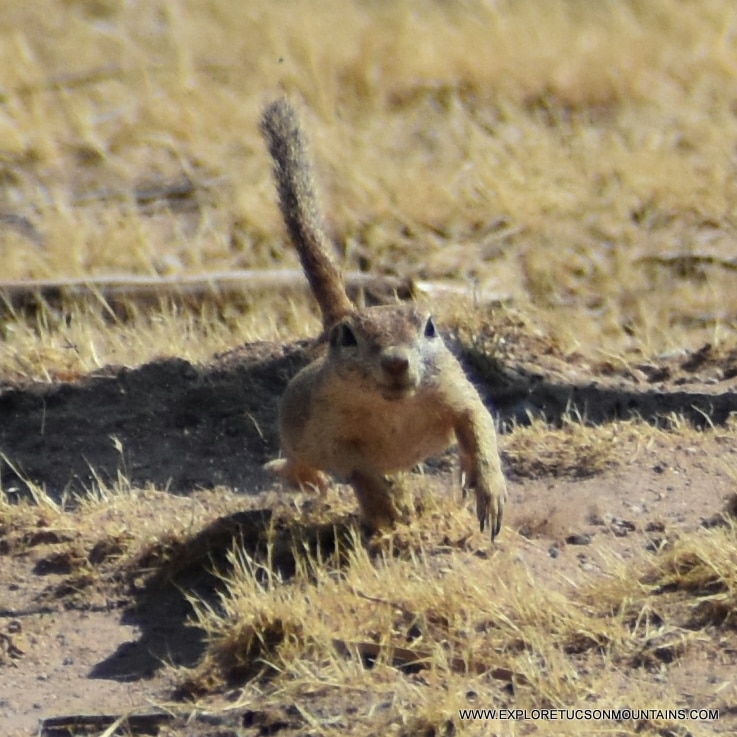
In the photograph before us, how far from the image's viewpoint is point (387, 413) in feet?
16.0

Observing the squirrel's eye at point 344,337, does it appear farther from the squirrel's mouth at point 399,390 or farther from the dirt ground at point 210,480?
the dirt ground at point 210,480

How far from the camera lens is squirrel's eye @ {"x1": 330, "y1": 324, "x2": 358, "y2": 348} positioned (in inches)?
193

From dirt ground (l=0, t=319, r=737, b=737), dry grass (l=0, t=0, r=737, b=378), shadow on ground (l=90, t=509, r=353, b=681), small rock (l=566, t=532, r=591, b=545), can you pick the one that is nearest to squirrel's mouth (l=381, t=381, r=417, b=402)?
shadow on ground (l=90, t=509, r=353, b=681)

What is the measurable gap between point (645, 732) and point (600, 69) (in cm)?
935

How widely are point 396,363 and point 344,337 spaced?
1.38 feet

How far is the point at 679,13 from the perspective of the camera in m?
13.3

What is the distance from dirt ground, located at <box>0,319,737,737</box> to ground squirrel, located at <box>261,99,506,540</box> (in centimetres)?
31

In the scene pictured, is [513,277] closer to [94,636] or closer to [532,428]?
[532,428]

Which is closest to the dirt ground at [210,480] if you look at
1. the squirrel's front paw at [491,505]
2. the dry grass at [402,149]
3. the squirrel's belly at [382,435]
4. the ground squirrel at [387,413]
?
the squirrel's front paw at [491,505]

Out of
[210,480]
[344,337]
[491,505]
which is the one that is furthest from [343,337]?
[210,480]

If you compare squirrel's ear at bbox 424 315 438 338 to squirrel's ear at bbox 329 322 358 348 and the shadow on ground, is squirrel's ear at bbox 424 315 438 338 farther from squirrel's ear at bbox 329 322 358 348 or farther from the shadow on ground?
the shadow on ground

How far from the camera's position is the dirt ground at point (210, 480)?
4.42m

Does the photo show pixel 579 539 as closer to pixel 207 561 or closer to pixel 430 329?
pixel 430 329

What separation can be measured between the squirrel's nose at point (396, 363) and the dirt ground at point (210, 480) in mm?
750
